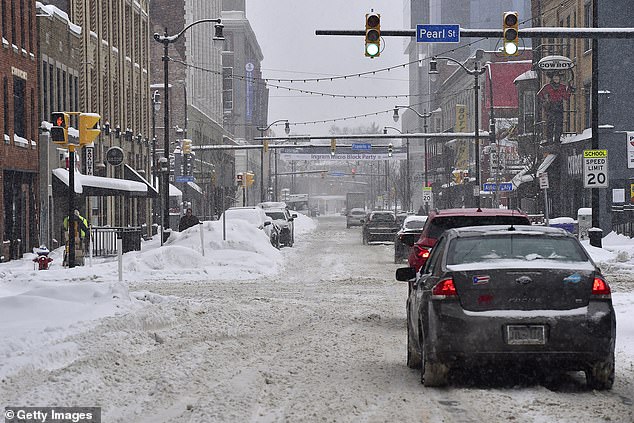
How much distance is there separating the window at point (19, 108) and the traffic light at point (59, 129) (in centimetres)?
1164

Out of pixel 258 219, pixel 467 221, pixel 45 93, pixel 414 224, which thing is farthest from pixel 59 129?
pixel 258 219

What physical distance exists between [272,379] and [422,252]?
6400 millimetres

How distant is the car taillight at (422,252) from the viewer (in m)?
17.0

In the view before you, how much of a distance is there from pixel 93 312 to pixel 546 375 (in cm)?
664

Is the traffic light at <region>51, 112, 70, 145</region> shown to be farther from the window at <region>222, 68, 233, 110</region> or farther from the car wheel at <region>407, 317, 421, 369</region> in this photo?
the window at <region>222, 68, 233, 110</region>

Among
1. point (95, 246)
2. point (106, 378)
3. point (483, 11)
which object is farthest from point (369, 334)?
point (483, 11)

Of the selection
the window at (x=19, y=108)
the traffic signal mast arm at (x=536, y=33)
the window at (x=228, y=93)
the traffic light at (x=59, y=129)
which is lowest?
the traffic light at (x=59, y=129)

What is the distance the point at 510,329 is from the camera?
10.0 meters

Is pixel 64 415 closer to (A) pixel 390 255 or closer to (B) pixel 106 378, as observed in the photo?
(B) pixel 106 378

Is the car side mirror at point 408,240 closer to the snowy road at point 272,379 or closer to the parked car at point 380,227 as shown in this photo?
the snowy road at point 272,379

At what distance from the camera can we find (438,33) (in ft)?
84.4

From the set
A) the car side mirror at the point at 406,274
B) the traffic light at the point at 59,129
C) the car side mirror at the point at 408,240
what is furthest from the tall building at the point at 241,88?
the car side mirror at the point at 406,274

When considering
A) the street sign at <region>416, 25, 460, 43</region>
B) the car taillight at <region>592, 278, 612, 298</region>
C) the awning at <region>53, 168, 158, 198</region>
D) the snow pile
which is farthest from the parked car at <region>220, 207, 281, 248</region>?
the car taillight at <region>592, 278, 612, 298</region>

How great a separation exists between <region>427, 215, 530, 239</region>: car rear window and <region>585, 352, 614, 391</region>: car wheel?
5.52 meters
